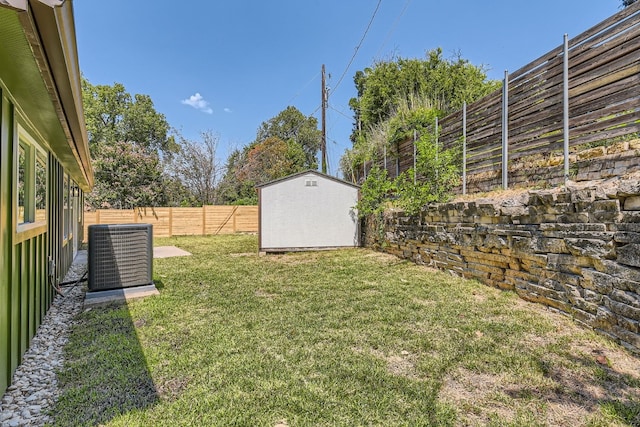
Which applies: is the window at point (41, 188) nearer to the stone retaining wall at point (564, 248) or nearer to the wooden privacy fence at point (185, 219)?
the stone retaining wall at point (564, 248)

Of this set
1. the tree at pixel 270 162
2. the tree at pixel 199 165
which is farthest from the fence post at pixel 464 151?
the tree at pixel 199 165

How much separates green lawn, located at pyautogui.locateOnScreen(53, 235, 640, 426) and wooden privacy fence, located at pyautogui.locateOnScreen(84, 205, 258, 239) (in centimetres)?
1216

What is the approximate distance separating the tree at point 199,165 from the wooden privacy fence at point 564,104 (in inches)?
732

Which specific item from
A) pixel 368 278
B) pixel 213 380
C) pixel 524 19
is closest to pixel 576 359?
pixel 213 380

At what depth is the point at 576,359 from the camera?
97.3 inches

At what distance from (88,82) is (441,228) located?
81.6ft

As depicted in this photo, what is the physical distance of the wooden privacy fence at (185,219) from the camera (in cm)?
1465

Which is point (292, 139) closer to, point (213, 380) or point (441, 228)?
point (441, 228)

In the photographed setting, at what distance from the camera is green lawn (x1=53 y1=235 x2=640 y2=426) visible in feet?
6.10

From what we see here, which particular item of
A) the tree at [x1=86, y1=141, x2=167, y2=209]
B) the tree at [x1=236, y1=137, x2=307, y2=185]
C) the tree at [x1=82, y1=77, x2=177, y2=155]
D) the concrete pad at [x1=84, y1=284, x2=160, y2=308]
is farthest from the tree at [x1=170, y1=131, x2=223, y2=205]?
the concrete pad at [x1=84, y1=284, x2=160, y2=308]

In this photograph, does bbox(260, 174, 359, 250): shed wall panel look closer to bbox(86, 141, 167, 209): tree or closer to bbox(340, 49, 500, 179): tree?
bbox(340, 49, 500, 179): tree

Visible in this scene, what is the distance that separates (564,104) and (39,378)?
615 centimetres

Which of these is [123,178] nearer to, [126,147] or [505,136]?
[126,147]

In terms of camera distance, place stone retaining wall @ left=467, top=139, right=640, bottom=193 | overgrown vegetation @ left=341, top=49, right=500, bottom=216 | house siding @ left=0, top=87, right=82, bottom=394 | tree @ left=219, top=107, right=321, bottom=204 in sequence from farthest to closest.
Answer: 1. tree @ left=219, top=107, right=321, bottom=204
2. overgrown vegetation @ left=341, top=49, right=500, bottom=216
3. stone retaining wall @ left=467, top=139, right=640, bottom=193
4. house siding @ left=0, top=87, right=82, bottom=394
